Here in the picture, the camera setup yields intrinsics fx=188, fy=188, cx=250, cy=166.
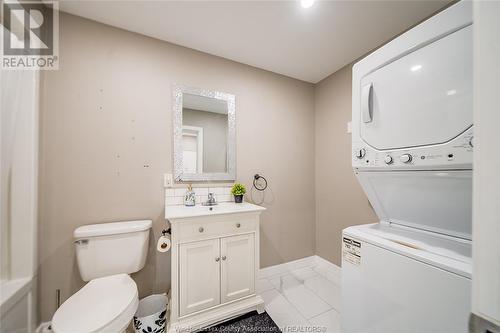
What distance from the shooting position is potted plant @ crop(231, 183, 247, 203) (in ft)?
6.23

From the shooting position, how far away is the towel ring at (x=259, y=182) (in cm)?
215

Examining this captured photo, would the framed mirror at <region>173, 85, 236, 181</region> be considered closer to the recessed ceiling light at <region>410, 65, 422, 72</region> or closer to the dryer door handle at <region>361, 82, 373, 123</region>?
the dryer door handle at <region>361, 82, 373, 123</region>

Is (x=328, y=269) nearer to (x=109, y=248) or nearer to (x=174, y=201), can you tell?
(x=174, y=201)

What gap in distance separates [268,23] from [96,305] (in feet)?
7.53

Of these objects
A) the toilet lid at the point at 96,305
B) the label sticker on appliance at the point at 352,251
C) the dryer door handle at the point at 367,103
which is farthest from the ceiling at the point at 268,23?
the toilet lid at the point at 96,305

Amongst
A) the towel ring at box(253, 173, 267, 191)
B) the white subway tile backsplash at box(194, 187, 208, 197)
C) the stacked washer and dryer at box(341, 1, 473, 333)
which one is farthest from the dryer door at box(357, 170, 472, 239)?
the white subway tile backsplash at box(194, 187, 208, 197)

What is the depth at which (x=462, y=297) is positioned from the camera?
26.6 inches

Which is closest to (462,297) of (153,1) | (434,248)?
(434,248)

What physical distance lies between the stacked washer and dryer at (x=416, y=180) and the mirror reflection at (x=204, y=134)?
125 centimetres

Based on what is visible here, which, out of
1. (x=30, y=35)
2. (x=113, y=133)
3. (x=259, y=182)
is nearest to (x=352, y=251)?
(x=259, y=182)

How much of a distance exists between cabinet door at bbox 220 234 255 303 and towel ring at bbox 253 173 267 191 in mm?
675

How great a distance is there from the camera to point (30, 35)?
1.34 metres

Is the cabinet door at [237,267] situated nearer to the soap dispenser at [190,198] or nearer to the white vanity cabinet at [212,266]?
the white vanity cabinet at [212,266]

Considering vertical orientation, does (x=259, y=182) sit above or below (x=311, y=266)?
above
